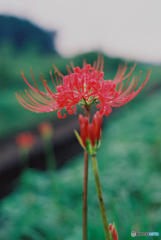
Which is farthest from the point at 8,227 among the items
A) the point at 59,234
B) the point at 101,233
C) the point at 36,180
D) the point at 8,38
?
the point at 8,38

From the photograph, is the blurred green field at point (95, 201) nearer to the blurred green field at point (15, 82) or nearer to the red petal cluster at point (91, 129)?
the red petal cluster at point (91, 129)

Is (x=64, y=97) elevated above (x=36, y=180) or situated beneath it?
elevated above

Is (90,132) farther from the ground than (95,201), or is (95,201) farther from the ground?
(90,132)

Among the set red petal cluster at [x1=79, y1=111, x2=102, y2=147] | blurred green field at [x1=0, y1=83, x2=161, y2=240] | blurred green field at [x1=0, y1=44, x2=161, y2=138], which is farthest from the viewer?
blurred green field at [x1=0, y1=44, x2=161, y2=138]

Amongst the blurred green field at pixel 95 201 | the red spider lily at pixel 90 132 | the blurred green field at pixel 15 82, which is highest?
the blurred green field at pixel 15 82

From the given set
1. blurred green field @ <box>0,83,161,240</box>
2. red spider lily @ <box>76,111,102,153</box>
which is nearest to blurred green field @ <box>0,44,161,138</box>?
blurred green field @ <box>0,83,161,240</box>

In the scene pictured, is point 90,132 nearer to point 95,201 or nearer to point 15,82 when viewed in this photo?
point 95,201

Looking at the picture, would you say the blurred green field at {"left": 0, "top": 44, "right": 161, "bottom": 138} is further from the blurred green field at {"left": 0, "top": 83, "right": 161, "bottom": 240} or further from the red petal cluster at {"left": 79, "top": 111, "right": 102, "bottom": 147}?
the red petal cluster at {"left": 79, "top": 111, "right": 102, "bottom": 147}

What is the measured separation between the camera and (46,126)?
3287 millimetres

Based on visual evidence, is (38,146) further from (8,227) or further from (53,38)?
(53,38)

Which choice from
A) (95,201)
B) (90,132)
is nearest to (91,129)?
(90,132)

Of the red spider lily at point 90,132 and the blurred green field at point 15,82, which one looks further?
the blurred green field at point 15,82

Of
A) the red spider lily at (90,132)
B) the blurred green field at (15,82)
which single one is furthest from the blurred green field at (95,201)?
the blurred green field at (15,82)

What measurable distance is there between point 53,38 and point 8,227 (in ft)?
37.6
